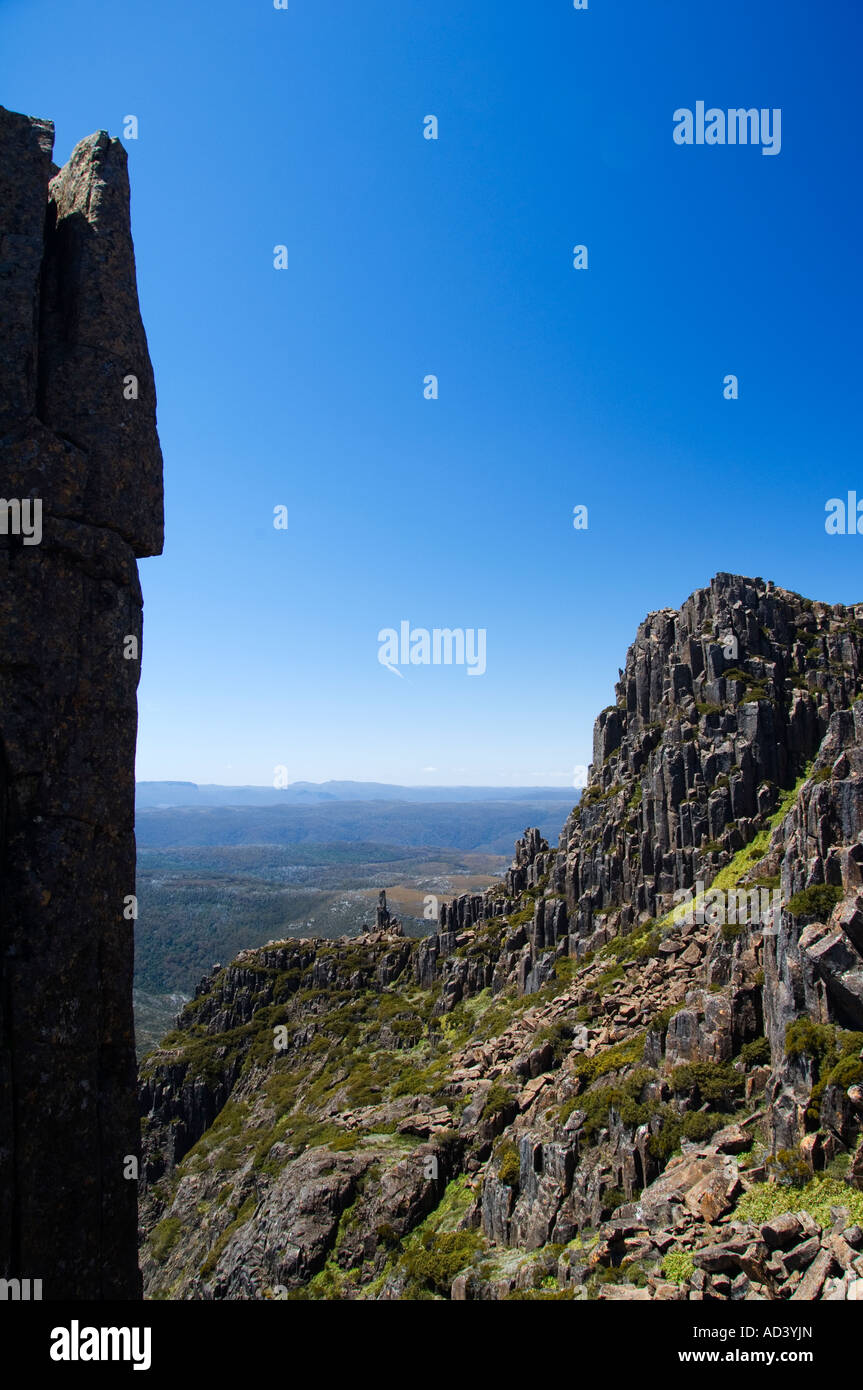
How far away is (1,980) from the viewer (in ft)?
37.5

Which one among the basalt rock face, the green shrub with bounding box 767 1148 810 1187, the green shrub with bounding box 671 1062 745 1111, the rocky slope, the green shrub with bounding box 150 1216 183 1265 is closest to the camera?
the basalt rock face

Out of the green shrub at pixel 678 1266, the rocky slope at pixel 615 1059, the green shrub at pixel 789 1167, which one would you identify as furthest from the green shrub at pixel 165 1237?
the green shrub at pixel 789 1167

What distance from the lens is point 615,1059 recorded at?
40.8 meters

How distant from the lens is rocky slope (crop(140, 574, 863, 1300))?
946 inches

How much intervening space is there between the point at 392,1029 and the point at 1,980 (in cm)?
8603

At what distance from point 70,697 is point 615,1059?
129ft

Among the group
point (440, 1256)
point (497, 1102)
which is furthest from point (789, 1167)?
point (497, 1102)

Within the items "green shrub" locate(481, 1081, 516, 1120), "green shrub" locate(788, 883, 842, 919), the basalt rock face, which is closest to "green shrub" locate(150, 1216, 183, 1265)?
"green shrub" locate(481, 1081, 516, 1120)

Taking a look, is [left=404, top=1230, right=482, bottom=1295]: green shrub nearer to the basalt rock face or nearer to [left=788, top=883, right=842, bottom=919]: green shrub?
[left=788, top=883, right=842, bottom=919]: green shrub

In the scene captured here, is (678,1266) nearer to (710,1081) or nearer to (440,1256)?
(710,1081)

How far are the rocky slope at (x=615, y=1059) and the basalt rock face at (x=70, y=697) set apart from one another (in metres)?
16.7

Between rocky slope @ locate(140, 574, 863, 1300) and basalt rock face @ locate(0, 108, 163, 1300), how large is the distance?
1672 cm

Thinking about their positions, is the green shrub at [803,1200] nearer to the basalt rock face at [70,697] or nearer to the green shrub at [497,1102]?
the basalt rock face at [70,697]
